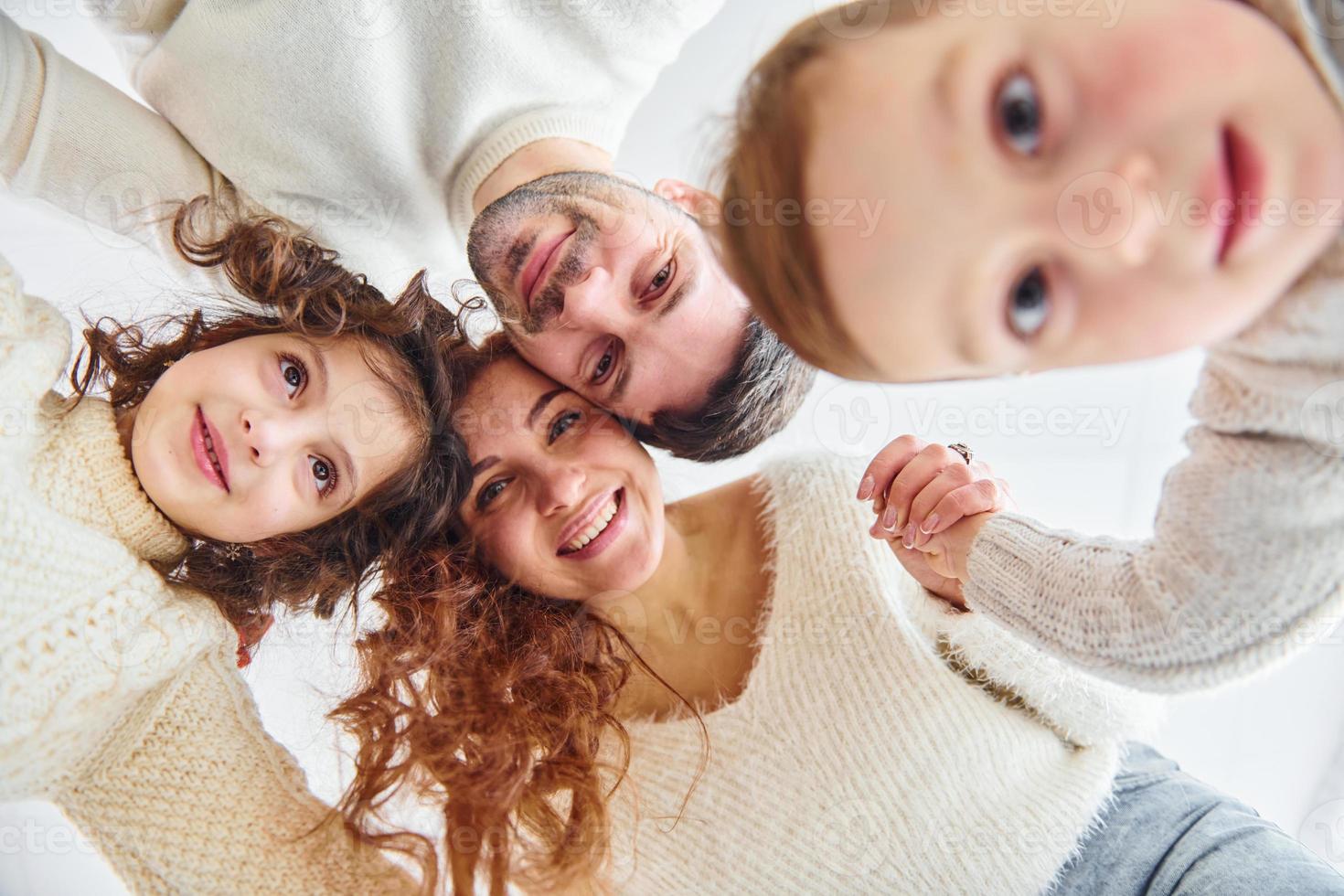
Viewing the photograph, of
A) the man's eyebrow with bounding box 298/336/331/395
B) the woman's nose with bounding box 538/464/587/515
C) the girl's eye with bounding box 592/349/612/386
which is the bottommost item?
the woman's nose with bounding box 538/464/587/515

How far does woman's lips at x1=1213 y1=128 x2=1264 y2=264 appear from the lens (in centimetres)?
43

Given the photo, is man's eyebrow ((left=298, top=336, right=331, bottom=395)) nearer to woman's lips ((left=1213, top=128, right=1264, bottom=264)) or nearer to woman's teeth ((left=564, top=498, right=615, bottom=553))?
woman's teeth ((left=564, top=498, right=615, bottom=553))

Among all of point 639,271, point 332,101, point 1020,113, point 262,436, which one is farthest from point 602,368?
point 1020,113

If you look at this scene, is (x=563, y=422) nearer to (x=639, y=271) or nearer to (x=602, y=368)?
(x=602, y=368)

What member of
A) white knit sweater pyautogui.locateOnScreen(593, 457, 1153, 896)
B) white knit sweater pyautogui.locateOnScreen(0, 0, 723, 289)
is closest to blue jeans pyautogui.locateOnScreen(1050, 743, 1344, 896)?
white knit sweater pyautogui.locateOnScreen(593, 457, 1153, 896)

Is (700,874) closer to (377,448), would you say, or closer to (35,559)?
(377,448)

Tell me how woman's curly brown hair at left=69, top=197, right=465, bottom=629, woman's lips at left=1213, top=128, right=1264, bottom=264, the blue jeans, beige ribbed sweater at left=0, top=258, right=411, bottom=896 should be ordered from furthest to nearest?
woman's curly brown hair at left=69, top=197, right=465, bottom=629
the blue jeans
beige ribbed sweater at left=0, top=258, right=411, bottom=896
woman's lips at left=1213, top=128, right=1264, bottom=264

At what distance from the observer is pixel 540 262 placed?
0.94m

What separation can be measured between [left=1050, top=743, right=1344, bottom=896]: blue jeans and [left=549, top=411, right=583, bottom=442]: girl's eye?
0.74 meters

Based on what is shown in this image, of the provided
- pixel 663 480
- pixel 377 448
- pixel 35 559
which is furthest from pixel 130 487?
pixel 663 480

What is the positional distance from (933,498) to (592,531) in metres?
0.38

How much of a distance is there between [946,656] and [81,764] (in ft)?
2.93

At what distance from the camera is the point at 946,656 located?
98 centimetres

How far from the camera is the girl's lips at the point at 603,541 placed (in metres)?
0.94
